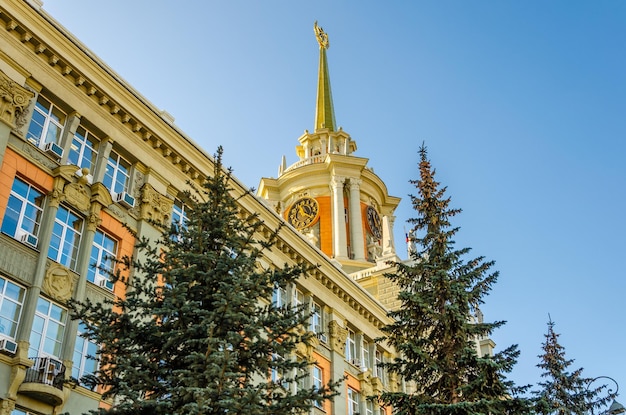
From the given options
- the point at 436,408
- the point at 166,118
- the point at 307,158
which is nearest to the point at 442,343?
the point at 436,408

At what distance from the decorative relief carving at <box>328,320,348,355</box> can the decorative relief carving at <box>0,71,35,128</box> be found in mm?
16763

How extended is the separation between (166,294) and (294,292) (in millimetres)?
16056

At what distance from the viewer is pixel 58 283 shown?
19.0m

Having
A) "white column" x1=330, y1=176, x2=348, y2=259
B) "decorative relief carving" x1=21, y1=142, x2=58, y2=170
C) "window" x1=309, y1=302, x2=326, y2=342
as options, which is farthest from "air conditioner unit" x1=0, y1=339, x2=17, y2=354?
"white column" x1=330, y1=176, x2=348, y2=259

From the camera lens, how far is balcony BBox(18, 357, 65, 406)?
1697 centimetres

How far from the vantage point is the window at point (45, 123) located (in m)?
20.3

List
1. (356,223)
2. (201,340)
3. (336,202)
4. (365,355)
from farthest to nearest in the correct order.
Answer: (336,202), (356,223), (365,355), (201,340)

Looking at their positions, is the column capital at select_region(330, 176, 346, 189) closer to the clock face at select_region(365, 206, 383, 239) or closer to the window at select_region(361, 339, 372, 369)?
the clock face at select_region(365, 206, 383, 239)

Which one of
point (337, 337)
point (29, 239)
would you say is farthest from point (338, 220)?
point (29, 239)

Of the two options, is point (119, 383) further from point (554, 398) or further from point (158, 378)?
point (554, 398)

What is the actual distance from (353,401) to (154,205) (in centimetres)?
1367

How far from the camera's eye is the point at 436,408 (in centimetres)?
1886

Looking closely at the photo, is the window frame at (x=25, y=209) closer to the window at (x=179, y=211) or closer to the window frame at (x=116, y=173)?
the window frame at (x=116, y=173)

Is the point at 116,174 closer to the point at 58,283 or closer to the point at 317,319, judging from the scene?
the point at 58,283
